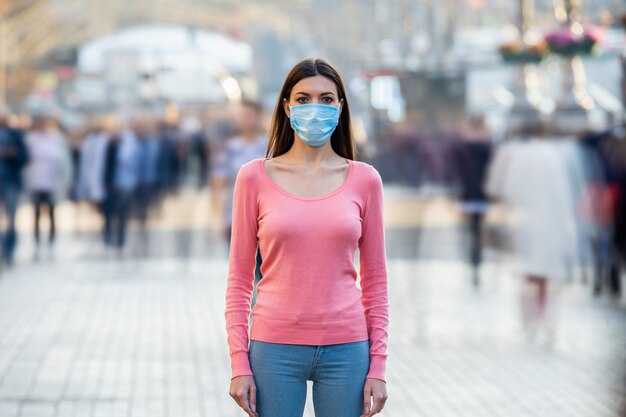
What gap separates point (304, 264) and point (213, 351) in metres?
6.59

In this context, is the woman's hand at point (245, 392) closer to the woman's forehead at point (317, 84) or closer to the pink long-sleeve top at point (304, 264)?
the pink long-sleeve top at point (304, 264)

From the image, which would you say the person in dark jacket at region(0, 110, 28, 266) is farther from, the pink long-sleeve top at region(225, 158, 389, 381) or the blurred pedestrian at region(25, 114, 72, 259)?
the pink long-sleeve top at region(225, 158, 389, 381)

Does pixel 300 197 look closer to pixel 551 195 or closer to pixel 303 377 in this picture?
pixel 303 377

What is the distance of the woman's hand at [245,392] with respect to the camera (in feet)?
14.1

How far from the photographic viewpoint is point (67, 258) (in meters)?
19.1

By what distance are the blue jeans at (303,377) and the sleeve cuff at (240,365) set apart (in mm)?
27

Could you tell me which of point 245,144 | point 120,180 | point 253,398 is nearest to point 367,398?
point 253,398

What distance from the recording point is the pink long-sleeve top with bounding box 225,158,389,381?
171 inches

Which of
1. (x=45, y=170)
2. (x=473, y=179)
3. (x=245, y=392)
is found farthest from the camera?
(x=45, y=170)

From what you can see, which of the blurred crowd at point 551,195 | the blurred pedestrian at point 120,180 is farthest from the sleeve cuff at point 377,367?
the blurred pedestrian at point 120,180

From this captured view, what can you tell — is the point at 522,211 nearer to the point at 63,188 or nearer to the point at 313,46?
the point at 63,188

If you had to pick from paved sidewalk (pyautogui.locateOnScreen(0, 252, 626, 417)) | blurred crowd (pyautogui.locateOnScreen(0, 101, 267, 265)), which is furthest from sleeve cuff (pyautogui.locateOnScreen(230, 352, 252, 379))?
blurred crowd (pyautogui.locateOnScreen(0, 101, 267, 265))

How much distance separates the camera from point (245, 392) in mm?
4312

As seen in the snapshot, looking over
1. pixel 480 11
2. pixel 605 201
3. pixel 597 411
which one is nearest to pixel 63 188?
pixel 605 201
